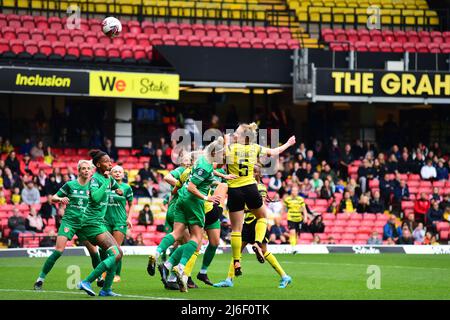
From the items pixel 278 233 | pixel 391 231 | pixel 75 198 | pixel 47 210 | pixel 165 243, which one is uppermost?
pixel 75 198

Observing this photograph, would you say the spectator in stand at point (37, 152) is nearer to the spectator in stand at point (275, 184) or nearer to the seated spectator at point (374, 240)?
the spectator in stand at point (275, 184)

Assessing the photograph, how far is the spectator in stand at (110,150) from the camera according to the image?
32.3 metres

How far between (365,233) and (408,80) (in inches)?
259

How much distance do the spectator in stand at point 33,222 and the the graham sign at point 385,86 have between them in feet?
36.9

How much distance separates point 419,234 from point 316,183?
3.69 meters

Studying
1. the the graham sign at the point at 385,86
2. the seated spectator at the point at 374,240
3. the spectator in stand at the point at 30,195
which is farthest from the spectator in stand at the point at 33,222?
the the graham sign at the point at 385,86

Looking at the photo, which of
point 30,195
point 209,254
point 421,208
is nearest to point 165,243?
point 209,254

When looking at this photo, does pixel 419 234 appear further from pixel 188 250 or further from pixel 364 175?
pixel 188 250

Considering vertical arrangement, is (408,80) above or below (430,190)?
above

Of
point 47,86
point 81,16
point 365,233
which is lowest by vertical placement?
point 365,233

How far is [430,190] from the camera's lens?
3428 cm

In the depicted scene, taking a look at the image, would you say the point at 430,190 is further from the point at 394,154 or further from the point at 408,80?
the point at 408,80

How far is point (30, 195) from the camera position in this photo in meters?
28.9
